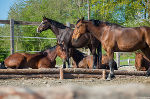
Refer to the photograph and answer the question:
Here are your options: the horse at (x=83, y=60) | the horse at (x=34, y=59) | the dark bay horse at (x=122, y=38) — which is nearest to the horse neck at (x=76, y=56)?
the horse at (x=83, y=60)

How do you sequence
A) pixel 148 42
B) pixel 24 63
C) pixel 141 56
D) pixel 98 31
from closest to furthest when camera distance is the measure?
pixel 148 42
pixel 98 31
pixel 24 63
pixel 141 56

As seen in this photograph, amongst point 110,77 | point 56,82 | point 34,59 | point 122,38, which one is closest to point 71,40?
point 34,59

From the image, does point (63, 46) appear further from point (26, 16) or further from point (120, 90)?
point (26, 16)

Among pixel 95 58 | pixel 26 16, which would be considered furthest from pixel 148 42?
pixel 26 16

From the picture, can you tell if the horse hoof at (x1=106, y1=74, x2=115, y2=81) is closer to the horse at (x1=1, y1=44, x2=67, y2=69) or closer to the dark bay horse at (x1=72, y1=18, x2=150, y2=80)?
the dark bay horse at (x1=72, y1=18, x2=150, y2=80)

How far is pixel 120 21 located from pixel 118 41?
21.5 m

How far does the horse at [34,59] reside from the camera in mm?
7270

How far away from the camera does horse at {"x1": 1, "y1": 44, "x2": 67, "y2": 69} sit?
286 inches

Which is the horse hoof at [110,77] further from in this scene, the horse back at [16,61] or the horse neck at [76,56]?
the horse back at [16,61]

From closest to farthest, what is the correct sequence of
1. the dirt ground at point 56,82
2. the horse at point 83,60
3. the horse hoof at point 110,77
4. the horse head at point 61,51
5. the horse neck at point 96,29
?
the dirt ground at point 56,82, the horse hoof at point 110,77, the horse neck at point 96,29, the horse head at point 61,51, the horse at point 83,60

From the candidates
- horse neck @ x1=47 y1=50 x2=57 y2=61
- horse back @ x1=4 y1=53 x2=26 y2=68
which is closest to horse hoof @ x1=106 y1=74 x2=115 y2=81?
horse neck @ x1=47 y1=50 x2=57 y2=61

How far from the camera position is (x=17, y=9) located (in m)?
25.5

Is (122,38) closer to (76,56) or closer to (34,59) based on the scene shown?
(76,56)

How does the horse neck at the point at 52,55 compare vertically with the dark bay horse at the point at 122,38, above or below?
below
